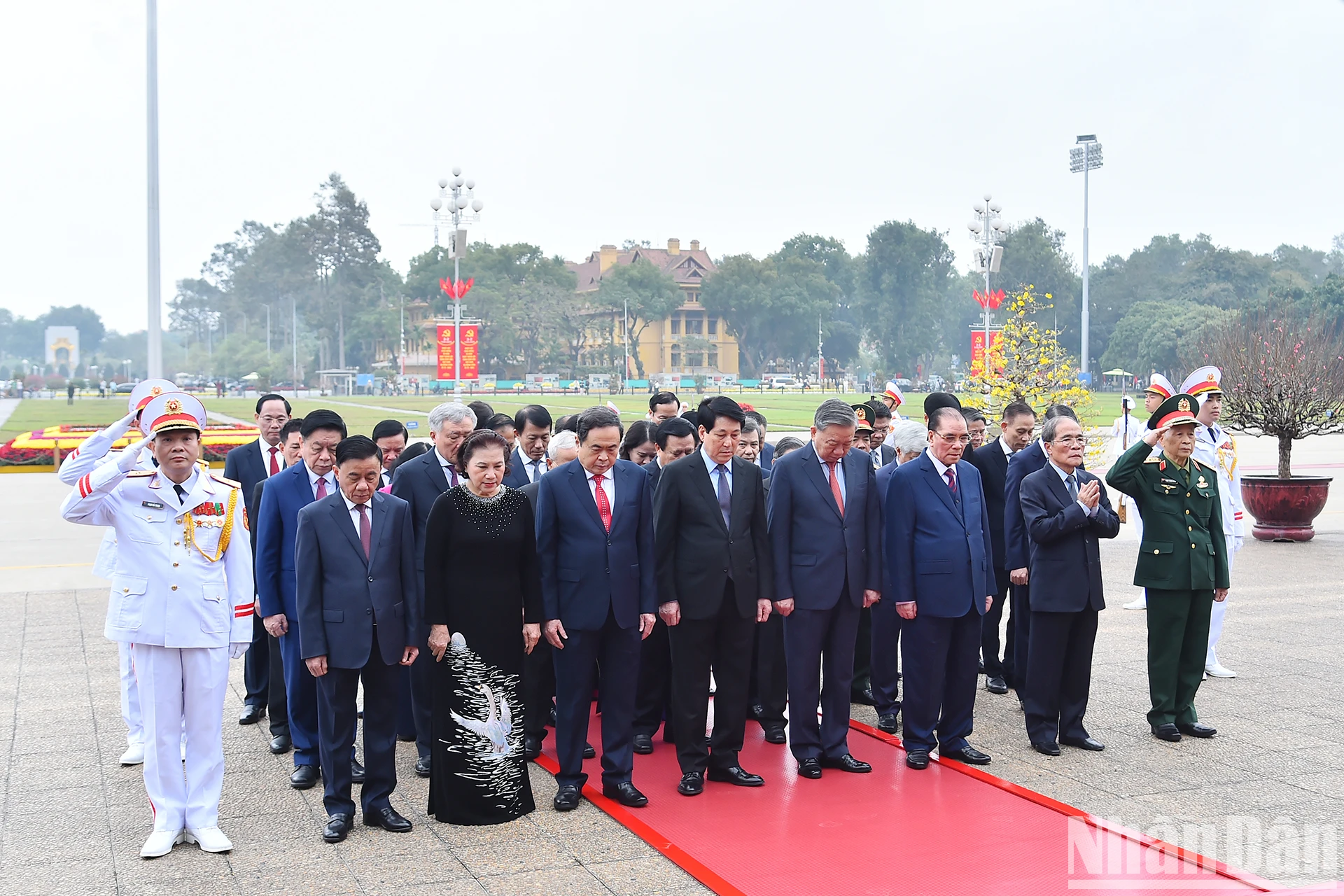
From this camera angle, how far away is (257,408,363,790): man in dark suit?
5.47 m

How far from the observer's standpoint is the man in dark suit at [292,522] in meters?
5.47

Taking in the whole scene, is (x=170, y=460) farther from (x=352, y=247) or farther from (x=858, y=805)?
(x=352, y=247)

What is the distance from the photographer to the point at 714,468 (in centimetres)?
562

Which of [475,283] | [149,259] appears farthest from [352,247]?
[149,259]

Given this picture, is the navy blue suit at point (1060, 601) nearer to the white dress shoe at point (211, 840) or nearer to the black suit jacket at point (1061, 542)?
the black suit jacket at point (1061, 542)

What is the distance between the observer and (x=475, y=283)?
217ft

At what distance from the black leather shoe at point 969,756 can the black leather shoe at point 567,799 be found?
2.02m

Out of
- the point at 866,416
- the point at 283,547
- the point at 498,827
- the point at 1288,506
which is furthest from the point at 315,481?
the point at 1288,506

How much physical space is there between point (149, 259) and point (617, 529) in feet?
36.2

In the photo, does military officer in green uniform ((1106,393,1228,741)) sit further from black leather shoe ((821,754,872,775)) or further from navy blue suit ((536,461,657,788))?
navy blue suit ((536,461,657,788))

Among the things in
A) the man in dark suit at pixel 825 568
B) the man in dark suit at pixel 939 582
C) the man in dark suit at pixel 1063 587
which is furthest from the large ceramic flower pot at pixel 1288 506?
the man in dark suit at pixel 825 568

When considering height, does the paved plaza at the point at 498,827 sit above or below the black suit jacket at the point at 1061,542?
below

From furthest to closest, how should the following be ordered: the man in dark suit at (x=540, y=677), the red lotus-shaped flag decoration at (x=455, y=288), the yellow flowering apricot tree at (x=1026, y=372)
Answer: the red lotus-shaped flag decoration at (x=455, y=288)
the yellow flowering apricot tree at (x=1026, y=372)
the man in dark suit at (x=540, y=677)

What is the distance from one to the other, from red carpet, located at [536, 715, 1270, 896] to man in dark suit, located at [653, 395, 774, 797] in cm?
26
